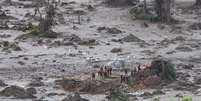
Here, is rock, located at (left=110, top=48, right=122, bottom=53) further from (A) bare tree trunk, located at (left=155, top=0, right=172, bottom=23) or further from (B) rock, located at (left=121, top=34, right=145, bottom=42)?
(A) bare tree trunk, located at (left=155, top=0, right=172, bottom=23)

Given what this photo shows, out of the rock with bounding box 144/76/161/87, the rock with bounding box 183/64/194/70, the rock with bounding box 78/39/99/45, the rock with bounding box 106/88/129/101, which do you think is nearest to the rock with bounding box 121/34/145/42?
the rock with bounding box 78/39/99/45

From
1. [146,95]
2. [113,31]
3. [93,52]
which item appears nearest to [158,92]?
[146,95]

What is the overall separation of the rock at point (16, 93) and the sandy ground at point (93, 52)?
263mm

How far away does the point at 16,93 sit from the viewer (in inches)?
457

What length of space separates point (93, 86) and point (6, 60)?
3.78 m

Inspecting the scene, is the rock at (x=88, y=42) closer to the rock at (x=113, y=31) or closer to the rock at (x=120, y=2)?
the rock at (x=113, y=31)

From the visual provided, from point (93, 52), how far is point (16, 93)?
203 inches

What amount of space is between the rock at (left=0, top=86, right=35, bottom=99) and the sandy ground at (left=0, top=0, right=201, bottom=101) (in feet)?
0.86

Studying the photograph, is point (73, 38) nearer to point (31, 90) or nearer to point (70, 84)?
point (70, 84)

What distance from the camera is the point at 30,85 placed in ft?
40.6

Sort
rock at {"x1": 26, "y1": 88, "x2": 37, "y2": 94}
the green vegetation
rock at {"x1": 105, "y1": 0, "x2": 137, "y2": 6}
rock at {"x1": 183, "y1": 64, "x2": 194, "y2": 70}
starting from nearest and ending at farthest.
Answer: rock at {"x1": 26, "y1": 88, "x2": 37, "y2": 94}, the green vegetation, rock at {"x1": 183, "y1": 64, "x2": 194, "y2": 70}, rock at {"x1": 105, "y1": 0, "x2": 137, "y2": 6}

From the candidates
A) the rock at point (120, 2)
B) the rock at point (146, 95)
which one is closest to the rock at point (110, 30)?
the rock at point (120, 2)

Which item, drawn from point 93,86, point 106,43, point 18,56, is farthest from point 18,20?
point 93,86

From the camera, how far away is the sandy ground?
13547 millimetres
